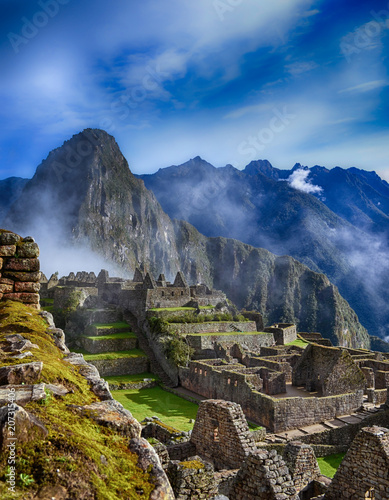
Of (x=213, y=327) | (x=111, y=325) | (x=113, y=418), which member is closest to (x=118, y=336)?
(x=111, y=325)

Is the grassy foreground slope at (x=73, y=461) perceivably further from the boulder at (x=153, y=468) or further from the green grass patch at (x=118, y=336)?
the green grass patch at (x=118, y=336)

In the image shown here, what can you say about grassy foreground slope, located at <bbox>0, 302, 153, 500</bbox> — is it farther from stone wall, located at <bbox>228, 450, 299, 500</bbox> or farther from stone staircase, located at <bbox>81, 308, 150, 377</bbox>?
stone staircase, located at <bbox>81, 308, 150, 377</bbox>

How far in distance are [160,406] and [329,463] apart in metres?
8.64

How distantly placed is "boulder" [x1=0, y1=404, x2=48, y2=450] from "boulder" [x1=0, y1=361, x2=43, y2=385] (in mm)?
1015

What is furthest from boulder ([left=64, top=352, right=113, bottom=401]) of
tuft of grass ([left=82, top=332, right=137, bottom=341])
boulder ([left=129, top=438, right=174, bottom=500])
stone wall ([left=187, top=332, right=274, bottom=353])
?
tuft of grass ([left=82, top=332, right=137, bottom=341])

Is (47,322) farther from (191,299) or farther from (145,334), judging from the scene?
(191,299)

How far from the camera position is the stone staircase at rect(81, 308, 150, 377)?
1015 inches

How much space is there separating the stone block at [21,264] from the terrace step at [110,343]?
19.8 metres

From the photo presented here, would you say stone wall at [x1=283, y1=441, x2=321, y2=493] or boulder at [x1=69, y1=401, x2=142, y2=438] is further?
stone wall at [x1=283, y1=441, x2=321, y2=493]

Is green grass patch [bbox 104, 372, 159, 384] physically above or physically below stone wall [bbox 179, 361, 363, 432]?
below

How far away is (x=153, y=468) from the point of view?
266 centimetres

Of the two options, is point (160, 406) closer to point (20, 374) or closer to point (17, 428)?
point (20, 374)

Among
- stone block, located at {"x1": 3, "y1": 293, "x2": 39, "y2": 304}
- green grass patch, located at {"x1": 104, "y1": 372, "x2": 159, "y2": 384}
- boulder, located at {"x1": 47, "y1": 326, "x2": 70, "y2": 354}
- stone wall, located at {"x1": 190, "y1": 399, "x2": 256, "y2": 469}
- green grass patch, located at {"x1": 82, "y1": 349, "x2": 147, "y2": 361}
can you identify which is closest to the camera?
boulder, located at {"x1": 47, "y1": 326, "x2": 70, "y2": 354}

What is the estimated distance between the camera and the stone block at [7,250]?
834 cm
